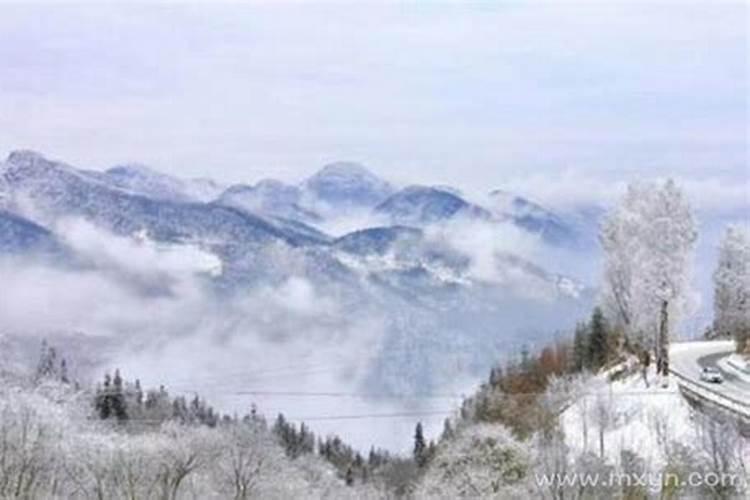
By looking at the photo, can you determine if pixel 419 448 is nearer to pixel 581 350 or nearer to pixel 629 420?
pixel 581 350

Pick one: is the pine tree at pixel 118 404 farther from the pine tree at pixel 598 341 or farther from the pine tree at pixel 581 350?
the pine tree at pixel 598 341

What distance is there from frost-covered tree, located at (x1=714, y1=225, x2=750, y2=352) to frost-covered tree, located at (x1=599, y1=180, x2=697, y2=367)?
63.9 ft

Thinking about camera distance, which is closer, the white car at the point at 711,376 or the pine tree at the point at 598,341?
the white car at the point at 711,376

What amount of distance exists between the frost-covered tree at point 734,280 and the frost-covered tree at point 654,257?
63.9ft

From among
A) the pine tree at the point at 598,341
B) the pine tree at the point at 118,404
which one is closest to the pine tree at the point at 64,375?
the pine tree at the point at 118,404

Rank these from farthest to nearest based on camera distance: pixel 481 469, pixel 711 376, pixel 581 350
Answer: pixel 581 350
pixel 711 376
pixel 481 469

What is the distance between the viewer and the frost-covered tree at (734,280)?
73.6 metres

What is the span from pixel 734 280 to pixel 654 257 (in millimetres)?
24250

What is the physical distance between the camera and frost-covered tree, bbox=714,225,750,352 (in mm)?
73600

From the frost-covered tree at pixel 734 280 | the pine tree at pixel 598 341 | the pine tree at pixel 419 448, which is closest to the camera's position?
the pine tree at pixel 598 341

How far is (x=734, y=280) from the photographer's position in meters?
74.9

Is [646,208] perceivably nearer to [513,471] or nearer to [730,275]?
[513,471]

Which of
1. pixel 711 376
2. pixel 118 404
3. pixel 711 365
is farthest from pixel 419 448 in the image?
pixel 711 376

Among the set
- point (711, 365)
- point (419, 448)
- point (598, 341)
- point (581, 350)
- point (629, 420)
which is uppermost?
point (598, 341)
